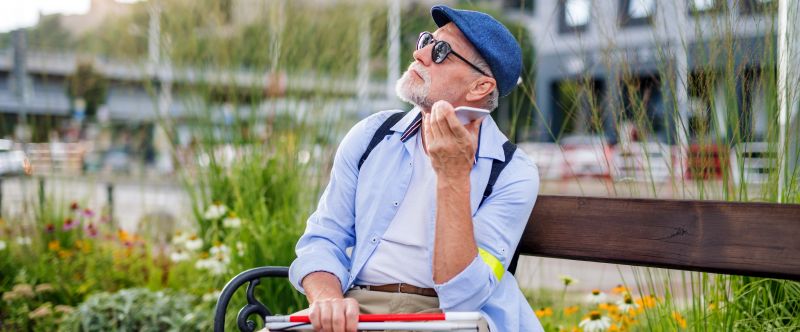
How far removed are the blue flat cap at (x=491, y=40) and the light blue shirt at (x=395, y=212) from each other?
13 cm

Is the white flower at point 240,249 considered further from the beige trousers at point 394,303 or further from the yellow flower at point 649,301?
the yellow flower at point 649,301

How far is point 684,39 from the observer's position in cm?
240

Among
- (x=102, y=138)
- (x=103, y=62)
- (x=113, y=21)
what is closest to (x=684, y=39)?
(x=113, y=21)

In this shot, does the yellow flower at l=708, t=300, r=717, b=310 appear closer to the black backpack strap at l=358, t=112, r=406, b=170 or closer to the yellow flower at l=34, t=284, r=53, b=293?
the black backpack strap at l=358, t=112, r=406, b=170

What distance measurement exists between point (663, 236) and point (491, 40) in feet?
1.96

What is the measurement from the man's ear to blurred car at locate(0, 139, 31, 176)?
350cm

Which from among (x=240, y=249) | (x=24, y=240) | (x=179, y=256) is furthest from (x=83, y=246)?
(x=240, y=249)

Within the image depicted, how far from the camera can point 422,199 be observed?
80.7 inches

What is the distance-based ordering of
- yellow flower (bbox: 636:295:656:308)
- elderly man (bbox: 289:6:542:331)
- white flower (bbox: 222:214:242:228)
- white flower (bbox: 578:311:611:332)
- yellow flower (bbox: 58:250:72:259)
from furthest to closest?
yellow flower (bbox: 58:250:72:259) → white flower (bbox: 222:214:242:228) → white flower (bbox: 578:311:611:332) → yellow flower (bbox: 636:295:656:308) → elderly man (bbox: 289:6:542:331)

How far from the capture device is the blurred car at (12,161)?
15.9 feet

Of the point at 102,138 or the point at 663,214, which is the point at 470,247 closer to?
the point at 663,214

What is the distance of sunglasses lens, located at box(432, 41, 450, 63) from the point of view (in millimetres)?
2033

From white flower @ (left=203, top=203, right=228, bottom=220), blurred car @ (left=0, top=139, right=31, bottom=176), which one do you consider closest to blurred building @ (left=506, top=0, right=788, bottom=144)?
white flower @ (left=203, top=203, right=228, bottom=220)

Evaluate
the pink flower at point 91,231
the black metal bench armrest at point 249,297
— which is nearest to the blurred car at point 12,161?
the pink flower at point 91,231
